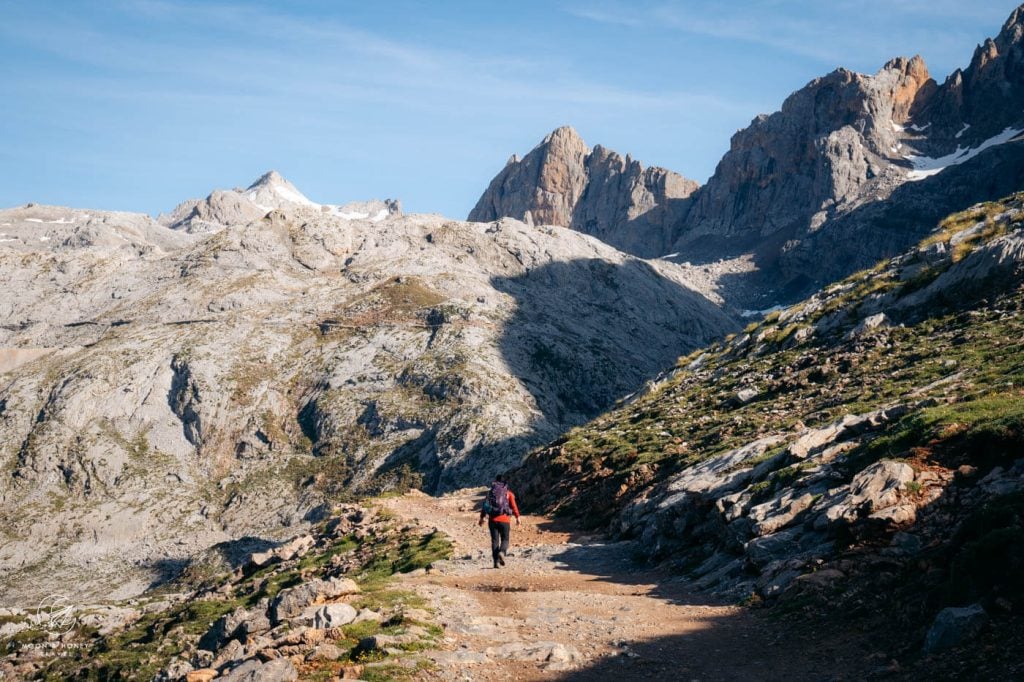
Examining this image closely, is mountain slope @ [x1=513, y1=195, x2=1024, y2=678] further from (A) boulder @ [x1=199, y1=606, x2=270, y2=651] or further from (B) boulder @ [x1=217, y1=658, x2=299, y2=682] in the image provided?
(A) boulder @ [x1=199, y1=606, x2=270, y2=651]

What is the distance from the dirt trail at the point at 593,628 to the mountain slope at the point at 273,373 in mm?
47043

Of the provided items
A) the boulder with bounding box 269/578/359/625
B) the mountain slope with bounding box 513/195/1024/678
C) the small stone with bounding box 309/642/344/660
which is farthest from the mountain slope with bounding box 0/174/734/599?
the small stone with bounding box 309/642/344/660

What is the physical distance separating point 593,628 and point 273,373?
257ft

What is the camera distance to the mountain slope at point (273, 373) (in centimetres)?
7381

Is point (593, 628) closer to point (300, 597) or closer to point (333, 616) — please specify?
point (333, 616)

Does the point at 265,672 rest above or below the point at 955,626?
below

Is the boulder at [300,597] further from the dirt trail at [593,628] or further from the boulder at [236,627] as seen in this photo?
the dirt trail at [593,628]

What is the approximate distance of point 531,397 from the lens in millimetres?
88688

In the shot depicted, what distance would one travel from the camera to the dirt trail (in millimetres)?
15250

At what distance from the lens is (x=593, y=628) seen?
18.3m

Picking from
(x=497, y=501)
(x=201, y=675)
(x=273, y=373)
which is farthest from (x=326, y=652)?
(x=273, y=373)

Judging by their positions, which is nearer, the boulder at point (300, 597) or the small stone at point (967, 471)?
the small stone at point (967, 471)

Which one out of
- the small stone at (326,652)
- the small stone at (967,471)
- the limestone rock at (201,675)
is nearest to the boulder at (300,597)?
the small stone at (326,652)

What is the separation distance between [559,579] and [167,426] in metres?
70.3
